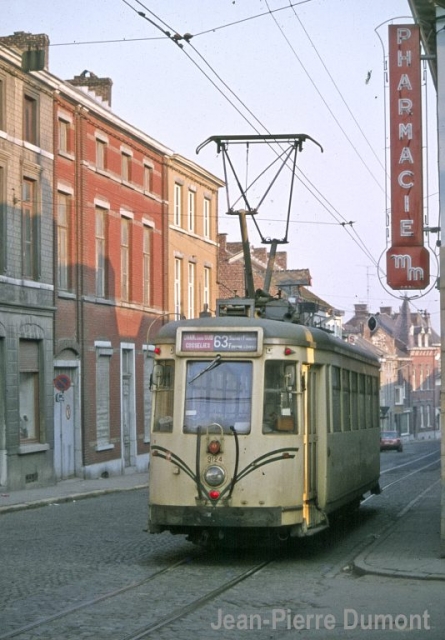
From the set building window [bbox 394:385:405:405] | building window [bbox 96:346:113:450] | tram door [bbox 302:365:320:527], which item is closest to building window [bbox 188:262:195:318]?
building window [bbox 96:346:113:450]

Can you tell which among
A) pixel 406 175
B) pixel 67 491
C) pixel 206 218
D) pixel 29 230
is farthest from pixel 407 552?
pixel 206 218

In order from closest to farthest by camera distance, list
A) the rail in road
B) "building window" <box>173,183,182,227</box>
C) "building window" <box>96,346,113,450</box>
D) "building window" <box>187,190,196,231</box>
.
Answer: the rail in road < "building window" <box>96,346,113,450</box> < "building window" <box>173,183,182,227</box> < "building window" <box>187,190,196,231</box>

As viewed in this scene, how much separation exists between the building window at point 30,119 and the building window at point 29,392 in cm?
519

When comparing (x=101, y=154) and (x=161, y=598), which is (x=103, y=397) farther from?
(x=161, y=598)

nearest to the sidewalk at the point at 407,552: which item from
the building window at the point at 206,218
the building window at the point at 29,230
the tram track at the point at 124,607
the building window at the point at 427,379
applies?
the tram track at the point at 124,607

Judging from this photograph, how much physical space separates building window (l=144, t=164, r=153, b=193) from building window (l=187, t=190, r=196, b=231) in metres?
4.08

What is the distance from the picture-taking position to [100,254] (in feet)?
120

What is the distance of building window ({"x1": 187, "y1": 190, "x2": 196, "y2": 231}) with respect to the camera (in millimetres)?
45500

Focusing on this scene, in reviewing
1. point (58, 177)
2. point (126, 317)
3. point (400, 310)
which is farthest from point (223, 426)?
point (400, 310)

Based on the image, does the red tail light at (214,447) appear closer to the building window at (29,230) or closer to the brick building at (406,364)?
the building window at (29,230)

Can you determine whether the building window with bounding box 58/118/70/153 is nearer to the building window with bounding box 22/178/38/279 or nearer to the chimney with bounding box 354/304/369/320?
the building window with bounding box 22/178/38/279

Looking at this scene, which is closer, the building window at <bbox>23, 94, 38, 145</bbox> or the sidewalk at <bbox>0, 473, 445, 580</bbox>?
the sidewalk at <bbox>0, 473, 445, 580</bbox>

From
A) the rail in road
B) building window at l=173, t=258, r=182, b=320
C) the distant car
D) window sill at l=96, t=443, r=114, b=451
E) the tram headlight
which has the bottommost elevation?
the distant car

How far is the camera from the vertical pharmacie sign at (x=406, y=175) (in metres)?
17.9
